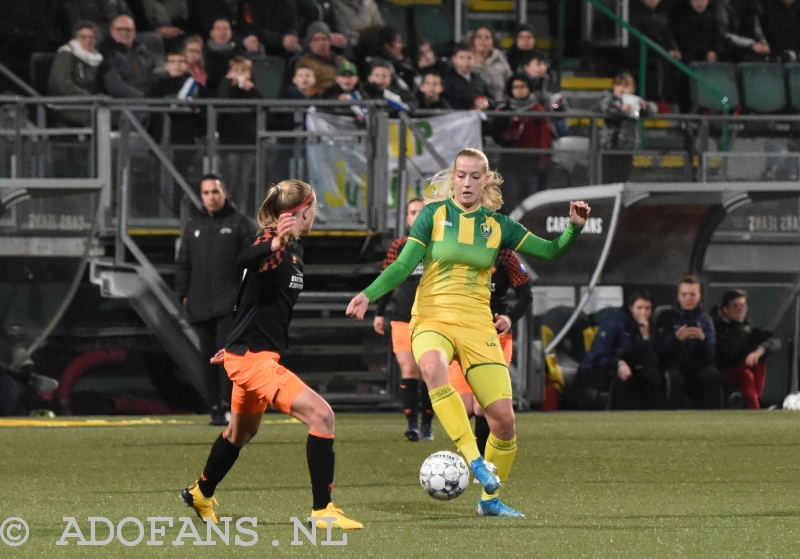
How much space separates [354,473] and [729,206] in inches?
317

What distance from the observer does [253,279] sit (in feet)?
25.7

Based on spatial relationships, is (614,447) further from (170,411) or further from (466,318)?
(170,411)

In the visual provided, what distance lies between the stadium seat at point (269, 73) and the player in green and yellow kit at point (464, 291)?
383 inches

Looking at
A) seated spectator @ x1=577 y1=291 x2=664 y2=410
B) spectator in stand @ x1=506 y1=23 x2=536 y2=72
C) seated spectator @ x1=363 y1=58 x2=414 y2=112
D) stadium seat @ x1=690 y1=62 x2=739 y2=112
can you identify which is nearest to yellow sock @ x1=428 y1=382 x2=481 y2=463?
seated spectator @ x1=363 y1=58 x2=414 y2=112

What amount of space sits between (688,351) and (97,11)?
7.50 metres

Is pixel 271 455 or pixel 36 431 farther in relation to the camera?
pixel 36 431

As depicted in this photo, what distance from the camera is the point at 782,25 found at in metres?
22.5

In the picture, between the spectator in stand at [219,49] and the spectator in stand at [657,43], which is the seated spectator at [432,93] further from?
the spectator in stand at [657,43]

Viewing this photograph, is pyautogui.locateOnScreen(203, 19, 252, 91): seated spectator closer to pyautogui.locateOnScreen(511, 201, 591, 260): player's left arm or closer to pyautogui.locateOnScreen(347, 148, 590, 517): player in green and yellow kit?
pyautogui.locateOnScreen(347, 148, 590, 517): player in green and yellow kit

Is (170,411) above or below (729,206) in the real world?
below

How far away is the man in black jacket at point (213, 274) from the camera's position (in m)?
14.3

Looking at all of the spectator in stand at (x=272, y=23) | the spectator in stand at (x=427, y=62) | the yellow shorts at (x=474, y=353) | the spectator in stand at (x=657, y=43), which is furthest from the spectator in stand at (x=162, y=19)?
the yellow shorts at (x=474, y=353)

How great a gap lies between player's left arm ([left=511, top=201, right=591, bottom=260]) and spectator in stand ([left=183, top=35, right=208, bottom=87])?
28.5 feet

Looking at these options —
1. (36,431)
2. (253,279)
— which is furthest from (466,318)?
(36,431)
